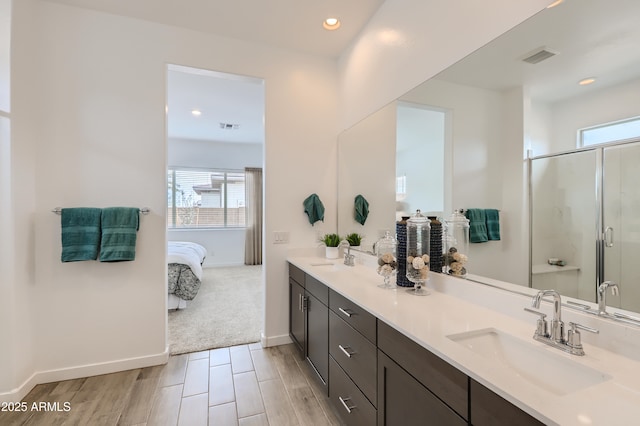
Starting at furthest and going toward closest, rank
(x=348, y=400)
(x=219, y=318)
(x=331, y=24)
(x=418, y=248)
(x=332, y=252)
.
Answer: (x=219, y=318), (x=332, y=252), (x=331, y=24), (x=418, y=248), (x=348, y=400)

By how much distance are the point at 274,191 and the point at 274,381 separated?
162cm

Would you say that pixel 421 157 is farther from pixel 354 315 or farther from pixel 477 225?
pixel 354 315

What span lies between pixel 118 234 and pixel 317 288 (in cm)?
162

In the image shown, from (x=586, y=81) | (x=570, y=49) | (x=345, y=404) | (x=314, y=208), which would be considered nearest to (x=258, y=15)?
(x=314, y=208)

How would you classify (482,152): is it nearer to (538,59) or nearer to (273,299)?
(538,59)

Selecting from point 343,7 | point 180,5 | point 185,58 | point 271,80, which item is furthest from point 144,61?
point 343,7

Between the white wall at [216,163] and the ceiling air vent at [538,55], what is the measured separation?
247 inches

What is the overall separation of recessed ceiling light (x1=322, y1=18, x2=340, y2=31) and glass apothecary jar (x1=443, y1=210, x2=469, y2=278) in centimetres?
190

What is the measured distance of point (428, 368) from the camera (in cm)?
102

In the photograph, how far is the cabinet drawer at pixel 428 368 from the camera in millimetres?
886

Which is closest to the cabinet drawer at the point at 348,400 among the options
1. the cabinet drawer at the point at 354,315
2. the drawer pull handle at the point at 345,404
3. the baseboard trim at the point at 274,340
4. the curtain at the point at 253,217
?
the drawer pull handle at the point at 345,404

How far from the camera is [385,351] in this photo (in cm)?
127

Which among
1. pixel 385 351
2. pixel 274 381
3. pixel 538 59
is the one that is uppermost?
pixel 538 59

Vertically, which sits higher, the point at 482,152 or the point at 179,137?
the point at 179,137
